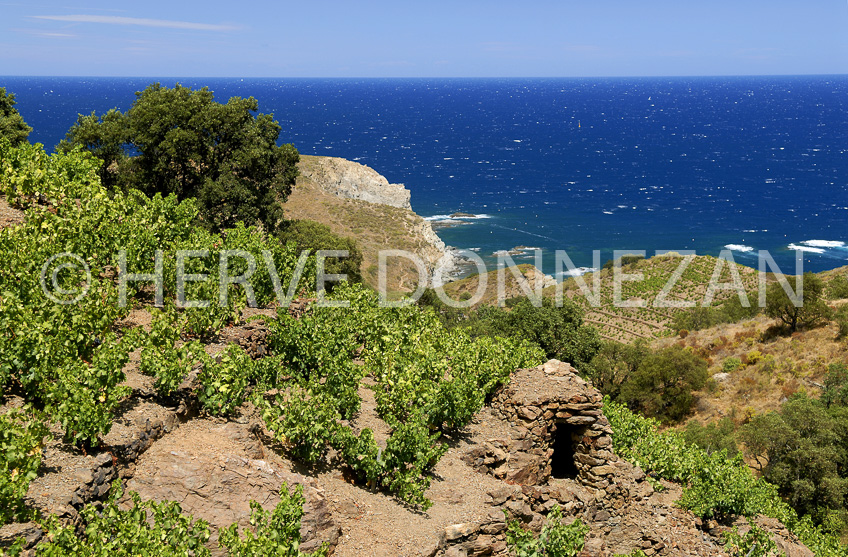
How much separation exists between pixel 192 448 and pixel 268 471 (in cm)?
154

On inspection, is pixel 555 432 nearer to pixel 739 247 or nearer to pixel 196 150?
pixel 196 150

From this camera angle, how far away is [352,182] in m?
114

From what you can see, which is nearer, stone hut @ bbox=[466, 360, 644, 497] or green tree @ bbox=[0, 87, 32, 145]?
stone hut @ bbox=[466, 360, 644, 497]

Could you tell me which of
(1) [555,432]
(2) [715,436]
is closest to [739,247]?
(2) [715,436]

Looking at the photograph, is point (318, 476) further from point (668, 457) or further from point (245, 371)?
point (668, 457)

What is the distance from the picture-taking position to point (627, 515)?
1706 cm

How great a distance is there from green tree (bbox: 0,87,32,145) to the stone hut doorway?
26.0m

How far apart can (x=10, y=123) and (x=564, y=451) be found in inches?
1158

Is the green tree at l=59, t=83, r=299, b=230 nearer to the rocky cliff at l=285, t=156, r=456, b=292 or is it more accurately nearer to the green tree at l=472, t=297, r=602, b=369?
the green tree at l=472, t=297, r=602, b=369

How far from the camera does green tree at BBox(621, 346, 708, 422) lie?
41.7 m

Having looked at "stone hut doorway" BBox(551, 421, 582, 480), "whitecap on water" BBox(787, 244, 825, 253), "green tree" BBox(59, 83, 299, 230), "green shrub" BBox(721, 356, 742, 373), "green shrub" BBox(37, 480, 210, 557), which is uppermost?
"green tree" BBox(59, 83, 299, 230)

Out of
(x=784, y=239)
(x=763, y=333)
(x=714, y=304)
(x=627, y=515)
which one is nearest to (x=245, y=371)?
(x=627, y=515)

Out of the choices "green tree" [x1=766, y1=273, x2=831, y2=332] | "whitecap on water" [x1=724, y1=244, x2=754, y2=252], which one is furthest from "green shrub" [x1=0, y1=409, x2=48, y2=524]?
"whitecap on water" [x1=724, y1=244, x2=754, y2=252]

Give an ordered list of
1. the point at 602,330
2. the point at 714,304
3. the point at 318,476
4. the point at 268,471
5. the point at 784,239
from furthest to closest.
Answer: the point at 784,239 < the point at 714,304 < the point at 602,330 < the point at 318,476 < the point at 268,471
